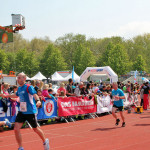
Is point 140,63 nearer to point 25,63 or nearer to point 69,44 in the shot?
point 69,44

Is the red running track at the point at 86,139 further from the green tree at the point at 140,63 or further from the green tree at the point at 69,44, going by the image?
the green tree at the point at 69,44

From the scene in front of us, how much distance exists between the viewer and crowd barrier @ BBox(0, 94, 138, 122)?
12375mm

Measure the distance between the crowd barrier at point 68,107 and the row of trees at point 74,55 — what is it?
4647 cm

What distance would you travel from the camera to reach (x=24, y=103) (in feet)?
22.6

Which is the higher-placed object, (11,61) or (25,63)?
(11,61)

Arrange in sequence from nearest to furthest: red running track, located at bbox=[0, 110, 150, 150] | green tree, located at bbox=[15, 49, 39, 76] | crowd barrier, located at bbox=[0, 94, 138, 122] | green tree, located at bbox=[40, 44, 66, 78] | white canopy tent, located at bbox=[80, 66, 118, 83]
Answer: red running track, located at bbox=[0, 110, 150, 150], crowd barrier, located at bbox=[0, 94, 138, 122], white canopy tent, located at bbox=[80, 66, 118, 83], green tree, located at bbox=[15, 49, 39, 76], green tree, located at bbox=[40, 44, 66, 78]

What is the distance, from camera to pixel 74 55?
7125cm

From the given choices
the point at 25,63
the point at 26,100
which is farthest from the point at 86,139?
the point at 25,63

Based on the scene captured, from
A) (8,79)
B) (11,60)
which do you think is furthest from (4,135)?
(11,60)

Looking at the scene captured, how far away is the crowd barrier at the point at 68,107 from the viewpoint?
1238cm

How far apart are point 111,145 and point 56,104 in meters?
5.61

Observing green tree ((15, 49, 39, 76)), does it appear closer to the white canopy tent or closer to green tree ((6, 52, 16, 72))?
green tree ((6, 52, 16, 72))

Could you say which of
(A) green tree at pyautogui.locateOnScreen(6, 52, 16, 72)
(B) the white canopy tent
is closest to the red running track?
(B) the white canopy tent

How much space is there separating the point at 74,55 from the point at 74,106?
5734 centimetres
